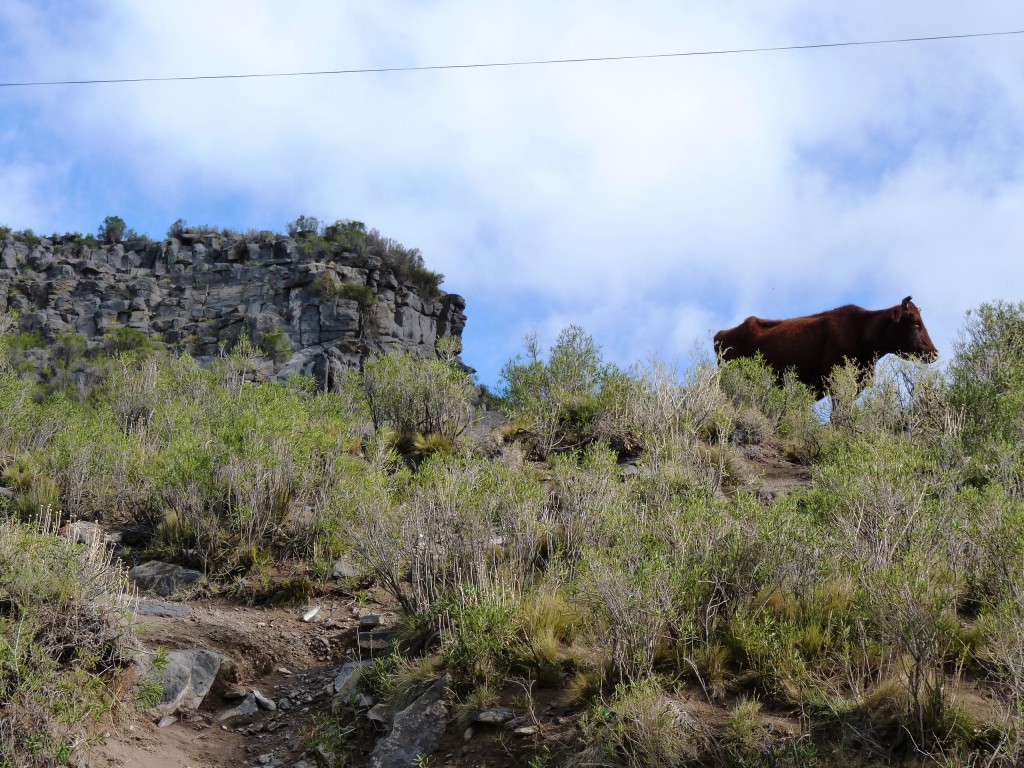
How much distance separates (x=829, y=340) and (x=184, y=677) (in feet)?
42.6

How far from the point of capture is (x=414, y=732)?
5863 mm

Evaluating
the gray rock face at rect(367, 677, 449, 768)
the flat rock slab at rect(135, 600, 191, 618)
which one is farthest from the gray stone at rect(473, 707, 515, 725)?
the flat rock slab at rect(135, 600, 191, 618)

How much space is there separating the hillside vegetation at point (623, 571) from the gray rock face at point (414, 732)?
0.15 m

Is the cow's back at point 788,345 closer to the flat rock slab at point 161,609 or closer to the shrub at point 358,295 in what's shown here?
the flat rock slab at point 161,609

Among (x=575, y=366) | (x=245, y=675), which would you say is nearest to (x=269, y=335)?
(x=575, y=366)

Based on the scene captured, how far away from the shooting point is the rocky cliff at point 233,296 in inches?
1433

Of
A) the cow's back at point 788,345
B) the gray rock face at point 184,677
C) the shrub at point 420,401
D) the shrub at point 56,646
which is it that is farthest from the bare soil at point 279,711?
the cow's back at point 788,345

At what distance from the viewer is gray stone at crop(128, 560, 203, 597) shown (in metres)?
8.75

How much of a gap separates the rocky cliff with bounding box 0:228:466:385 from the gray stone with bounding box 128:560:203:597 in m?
23.3

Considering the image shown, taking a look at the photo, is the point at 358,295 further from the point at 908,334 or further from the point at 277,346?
the point at 908,334

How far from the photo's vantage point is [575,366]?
547 inches

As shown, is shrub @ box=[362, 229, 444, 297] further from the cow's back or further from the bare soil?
the bare soil

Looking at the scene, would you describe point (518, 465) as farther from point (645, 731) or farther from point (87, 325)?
point (87, 325)

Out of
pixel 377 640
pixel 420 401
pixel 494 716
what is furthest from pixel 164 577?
pixel 420 401
